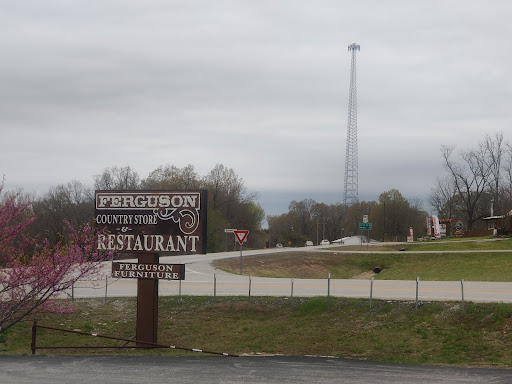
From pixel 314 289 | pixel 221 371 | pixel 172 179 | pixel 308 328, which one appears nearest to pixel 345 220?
pixel 172 179

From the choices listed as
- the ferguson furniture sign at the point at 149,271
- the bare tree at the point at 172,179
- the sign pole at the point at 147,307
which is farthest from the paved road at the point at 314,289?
the bare tree at the point at 172,179

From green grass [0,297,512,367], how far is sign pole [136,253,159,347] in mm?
1061

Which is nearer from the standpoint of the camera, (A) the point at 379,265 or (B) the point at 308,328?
(B) the point at 308,328

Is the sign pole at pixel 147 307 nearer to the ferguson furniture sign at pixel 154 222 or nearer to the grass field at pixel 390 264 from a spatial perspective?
the ferguson furniture sign at pixel 154 222

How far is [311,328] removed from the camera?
2308 cm

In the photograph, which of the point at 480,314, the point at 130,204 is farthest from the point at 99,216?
the point at 480,314

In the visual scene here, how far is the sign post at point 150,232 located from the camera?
20.8 metres

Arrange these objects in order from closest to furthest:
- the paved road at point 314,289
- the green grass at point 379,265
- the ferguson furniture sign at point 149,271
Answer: the ferguson furniture sign at point 149,271
the paved road at point 314,289
the green grass at point 379,265

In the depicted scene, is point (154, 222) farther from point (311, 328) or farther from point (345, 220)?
point (345, 220)

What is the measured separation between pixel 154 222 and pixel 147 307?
10.5 ft

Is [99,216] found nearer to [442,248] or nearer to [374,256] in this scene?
[374,256]

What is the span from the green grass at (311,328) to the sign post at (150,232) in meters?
2.24

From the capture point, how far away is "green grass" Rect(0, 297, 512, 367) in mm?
19562

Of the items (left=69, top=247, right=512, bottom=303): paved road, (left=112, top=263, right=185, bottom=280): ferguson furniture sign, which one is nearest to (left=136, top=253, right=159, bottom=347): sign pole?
(left=112, top=263, right=185, bottom=280): ferguson furniture sign
